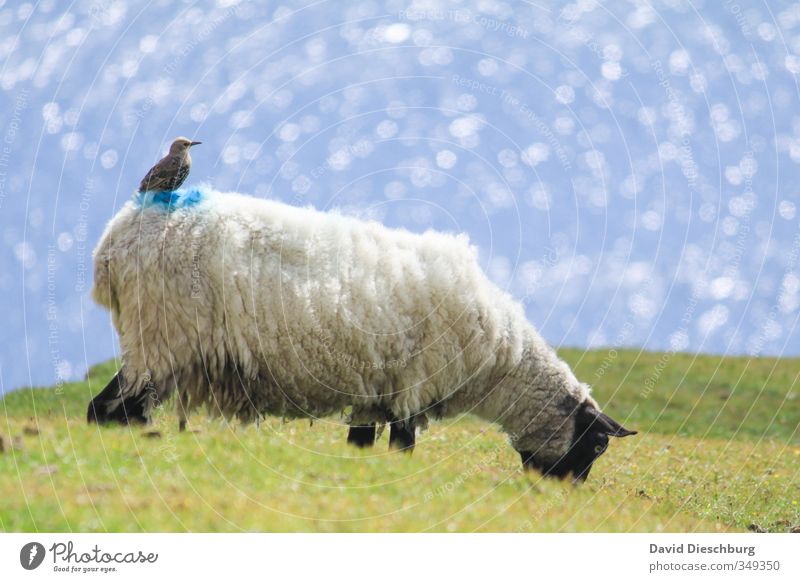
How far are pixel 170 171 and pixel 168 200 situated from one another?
11.9 inches

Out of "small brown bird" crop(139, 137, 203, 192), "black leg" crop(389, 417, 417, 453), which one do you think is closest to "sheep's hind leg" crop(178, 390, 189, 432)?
"small brown bird" crop(139, 137, 203, 192)

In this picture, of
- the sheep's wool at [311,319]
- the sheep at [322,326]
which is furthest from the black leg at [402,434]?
the sheep's wool at [311,319]

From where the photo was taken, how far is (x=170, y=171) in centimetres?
955

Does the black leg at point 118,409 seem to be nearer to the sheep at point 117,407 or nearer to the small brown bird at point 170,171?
the sheep at point 117,407

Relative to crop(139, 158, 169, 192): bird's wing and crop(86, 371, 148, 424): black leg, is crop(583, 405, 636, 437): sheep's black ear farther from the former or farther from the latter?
crop(139, 158, 169, 192): bird's wing

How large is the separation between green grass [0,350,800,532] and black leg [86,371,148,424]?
0.67 ft

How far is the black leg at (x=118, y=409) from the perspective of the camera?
927 cm

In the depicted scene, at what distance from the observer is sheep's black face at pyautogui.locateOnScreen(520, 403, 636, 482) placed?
37.4ft

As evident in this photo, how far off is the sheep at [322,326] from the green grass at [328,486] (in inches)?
20.5

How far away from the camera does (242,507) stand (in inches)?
285

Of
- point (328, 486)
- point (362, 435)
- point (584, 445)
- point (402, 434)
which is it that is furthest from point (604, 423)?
point (328, 486)
